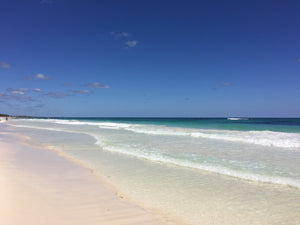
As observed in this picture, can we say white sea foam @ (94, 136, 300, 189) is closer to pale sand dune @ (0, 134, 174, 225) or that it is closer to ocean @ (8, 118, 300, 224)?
ocean @ (8, 118, 300, 224)

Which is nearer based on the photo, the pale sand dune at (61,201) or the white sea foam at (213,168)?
the pale sand dune at (61,201)

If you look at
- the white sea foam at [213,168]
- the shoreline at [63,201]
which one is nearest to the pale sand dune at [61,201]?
the shoreline at [63,201]

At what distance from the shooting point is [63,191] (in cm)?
482

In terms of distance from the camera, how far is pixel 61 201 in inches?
166

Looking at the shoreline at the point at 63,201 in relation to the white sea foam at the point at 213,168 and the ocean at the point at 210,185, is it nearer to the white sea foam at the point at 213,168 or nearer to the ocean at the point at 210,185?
the ocean at the point at 210,185

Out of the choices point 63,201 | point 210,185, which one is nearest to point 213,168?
point 210,185

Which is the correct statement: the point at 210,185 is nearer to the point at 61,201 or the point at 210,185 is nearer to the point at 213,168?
the point at 213,168

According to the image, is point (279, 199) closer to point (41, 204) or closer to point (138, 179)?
point (138, 179)

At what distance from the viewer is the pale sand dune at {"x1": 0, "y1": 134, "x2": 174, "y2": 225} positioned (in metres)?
3.47

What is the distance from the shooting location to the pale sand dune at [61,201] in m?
3.47

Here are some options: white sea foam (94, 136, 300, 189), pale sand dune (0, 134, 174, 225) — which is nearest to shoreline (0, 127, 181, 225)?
pale sand dune (0, 134, 174, 225)

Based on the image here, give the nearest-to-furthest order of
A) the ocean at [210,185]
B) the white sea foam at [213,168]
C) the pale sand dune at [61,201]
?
the pale sand dune at [61,201] < the ocean at [210,185] < the white sea foam at [213,168]

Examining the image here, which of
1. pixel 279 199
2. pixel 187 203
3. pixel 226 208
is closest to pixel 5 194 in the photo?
pixel 187 203

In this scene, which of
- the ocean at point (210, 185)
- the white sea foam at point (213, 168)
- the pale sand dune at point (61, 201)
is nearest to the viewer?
the pale sand dune at point (61, 201)
